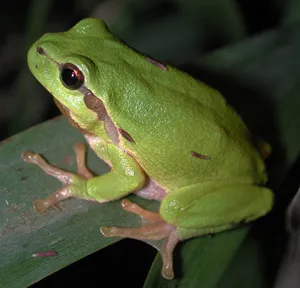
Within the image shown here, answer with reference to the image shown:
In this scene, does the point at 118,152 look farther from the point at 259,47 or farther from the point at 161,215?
the point at 259,47

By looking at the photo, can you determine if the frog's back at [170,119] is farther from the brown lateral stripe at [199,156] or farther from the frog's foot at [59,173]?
the frog's foot at [59,173]

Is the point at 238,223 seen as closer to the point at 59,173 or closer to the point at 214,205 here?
the point at 214,205

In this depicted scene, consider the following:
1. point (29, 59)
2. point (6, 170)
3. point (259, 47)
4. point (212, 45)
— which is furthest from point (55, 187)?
point (212, 45)

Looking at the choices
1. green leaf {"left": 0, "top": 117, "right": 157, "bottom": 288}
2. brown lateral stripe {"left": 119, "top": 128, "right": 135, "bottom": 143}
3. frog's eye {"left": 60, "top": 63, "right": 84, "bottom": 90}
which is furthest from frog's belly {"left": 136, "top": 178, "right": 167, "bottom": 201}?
frog's eye {"left": 60, "top": 63, "right": 84, "bottom": 90}

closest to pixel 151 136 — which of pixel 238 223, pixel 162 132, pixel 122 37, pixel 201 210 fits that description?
pixel 162 132

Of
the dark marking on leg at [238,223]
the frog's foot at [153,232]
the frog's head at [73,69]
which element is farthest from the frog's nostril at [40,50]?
the dark marking on leg at [238,223]

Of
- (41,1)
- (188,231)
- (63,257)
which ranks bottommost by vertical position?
(188,231)
